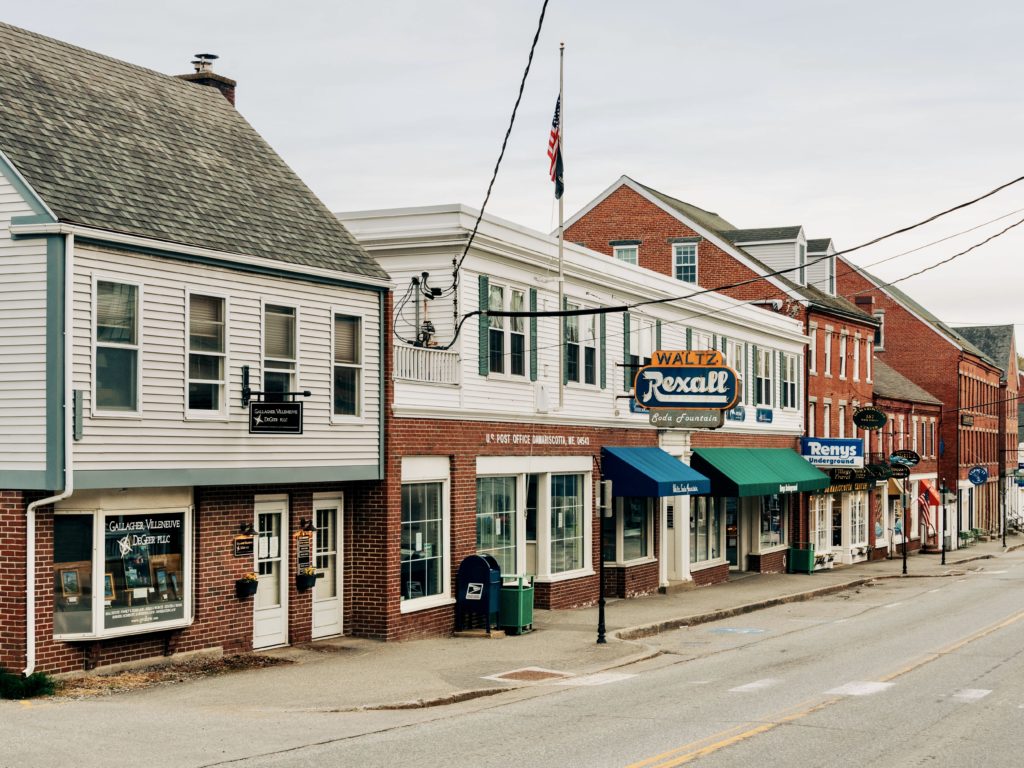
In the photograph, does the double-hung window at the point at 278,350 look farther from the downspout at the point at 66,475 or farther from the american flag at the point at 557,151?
the american flag at the point at 557,151

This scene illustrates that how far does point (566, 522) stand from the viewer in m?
27.9

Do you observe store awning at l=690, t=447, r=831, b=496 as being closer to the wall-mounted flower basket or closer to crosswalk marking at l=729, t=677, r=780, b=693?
crosswalk marking at l=729, t=677, r=780, b=693

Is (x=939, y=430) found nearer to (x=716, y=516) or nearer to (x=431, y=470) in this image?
(x=716, y=516)

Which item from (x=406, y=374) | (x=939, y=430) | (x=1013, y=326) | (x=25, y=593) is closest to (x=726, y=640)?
(x=406, y=374)

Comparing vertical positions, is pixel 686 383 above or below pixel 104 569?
above

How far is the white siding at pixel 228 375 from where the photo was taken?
1634 cm

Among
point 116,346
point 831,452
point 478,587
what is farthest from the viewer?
point 831,452

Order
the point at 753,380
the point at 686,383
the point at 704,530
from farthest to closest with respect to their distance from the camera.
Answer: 1. the point at 753,380
2. the point at 704,530
3. the point at 686,383

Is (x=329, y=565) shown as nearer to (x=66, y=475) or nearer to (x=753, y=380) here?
(x=66, y=475)

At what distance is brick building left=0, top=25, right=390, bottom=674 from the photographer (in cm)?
1592

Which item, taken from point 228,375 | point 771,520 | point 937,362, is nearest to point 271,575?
point 228,375

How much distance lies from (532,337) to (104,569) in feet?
38.5

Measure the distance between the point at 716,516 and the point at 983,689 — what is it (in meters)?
20.3

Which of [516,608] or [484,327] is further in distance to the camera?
[484,327]
